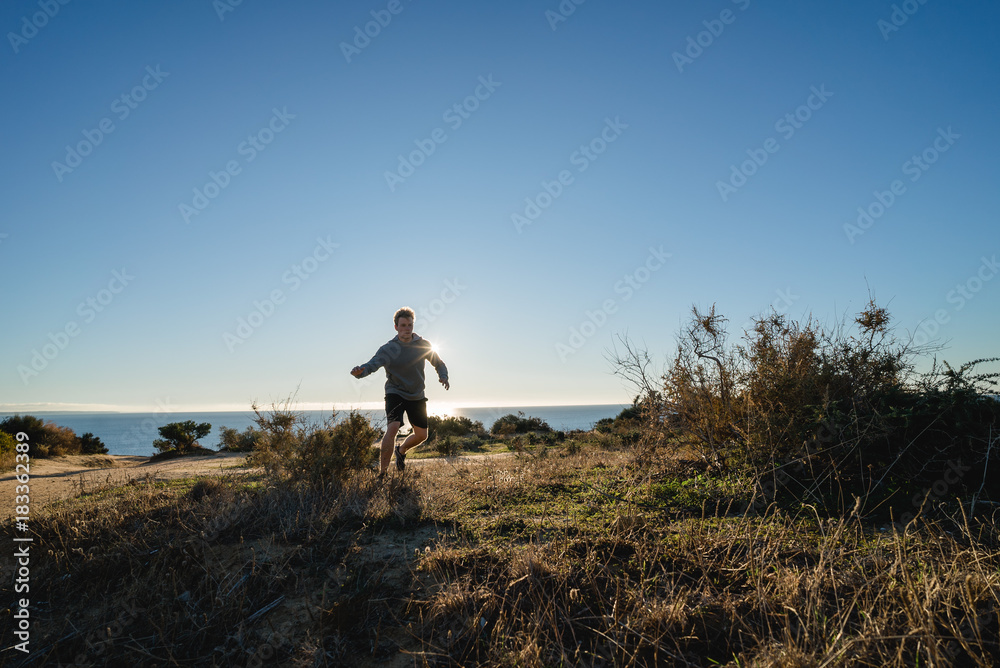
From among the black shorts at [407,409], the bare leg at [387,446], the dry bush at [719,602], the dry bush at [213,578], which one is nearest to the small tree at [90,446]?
the dry bush at [213,578]

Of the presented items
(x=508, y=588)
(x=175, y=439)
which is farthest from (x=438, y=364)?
(x=175, y=439)

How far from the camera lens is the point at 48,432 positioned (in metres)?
16.3

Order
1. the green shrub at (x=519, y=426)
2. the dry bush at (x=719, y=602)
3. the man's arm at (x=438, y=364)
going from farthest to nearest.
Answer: the green shrub at (x=519, y=426) < the man's arm at (x=438, y=364) < the dry bush at (x=719, y=602)

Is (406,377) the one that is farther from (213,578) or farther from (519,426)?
(519,426)

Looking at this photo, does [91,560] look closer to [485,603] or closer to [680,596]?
[485,603]

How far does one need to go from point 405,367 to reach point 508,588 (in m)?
4.54

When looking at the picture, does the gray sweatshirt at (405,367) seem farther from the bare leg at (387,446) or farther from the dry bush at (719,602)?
the dry bush at (719,602)

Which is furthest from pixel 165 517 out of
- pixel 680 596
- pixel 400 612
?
pixel 680 596

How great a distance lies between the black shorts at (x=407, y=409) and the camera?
6797 mm

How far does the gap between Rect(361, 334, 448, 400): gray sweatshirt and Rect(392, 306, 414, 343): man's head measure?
0.08m

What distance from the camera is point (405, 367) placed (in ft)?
22.9

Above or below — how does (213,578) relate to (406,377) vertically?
below

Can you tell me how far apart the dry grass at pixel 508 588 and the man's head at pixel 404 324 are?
2991 mm

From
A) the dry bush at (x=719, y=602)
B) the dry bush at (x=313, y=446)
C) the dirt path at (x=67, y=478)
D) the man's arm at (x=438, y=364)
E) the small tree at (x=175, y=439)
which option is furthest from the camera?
the small tree at (x=175, y=439)
